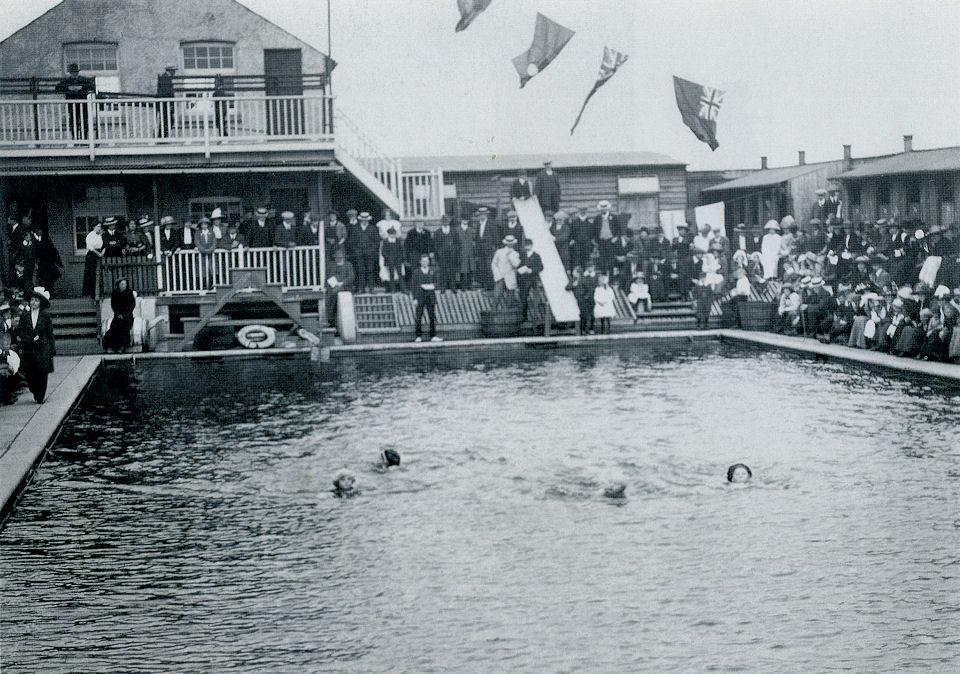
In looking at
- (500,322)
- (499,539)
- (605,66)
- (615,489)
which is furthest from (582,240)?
(499,539)

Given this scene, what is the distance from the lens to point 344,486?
451 inches

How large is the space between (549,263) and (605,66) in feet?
17.6

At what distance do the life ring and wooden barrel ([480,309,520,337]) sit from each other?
504cm

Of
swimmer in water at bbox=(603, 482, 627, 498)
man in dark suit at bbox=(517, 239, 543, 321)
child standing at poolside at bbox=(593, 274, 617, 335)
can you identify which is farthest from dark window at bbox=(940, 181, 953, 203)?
swimmer in water at bbox=(603, 482, 627, 498)

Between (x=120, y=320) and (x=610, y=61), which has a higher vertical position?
(x=610, y=61)

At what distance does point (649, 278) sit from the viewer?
31625mm

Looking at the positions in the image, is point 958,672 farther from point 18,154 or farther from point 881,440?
point 18,154

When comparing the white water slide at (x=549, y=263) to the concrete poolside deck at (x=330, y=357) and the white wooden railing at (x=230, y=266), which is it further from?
the white wooden railing at (x=230, y=266)

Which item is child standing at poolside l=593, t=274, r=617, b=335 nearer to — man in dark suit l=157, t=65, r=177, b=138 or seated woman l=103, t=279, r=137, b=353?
seated woman l=103, t=279, r=137, b=353

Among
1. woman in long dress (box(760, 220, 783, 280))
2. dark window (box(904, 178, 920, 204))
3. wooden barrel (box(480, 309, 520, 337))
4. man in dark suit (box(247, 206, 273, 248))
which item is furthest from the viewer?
dark window (box(904, 178, 920, 204))

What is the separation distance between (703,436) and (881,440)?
1.97 meters

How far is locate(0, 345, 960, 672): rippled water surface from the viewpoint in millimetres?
7168

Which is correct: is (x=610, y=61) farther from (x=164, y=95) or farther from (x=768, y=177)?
(x=768, y=177)

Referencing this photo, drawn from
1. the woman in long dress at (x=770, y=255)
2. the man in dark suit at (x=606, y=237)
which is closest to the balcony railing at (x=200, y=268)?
the man in dark suit at (x=606, y=237)
